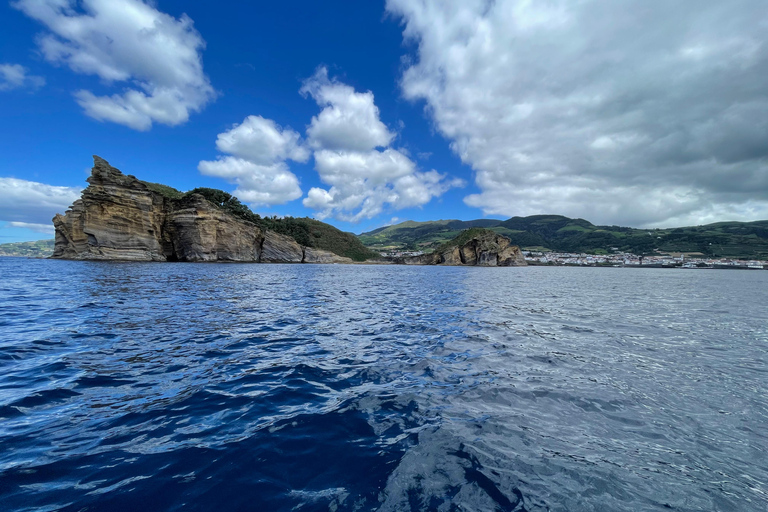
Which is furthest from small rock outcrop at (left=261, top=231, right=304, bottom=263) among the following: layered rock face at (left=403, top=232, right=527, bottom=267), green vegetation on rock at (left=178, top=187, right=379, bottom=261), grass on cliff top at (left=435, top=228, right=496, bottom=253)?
grass on cliff top at (left=435, top=228, right=496, bottom=253)

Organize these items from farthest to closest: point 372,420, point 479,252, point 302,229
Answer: point 479,252, point 302,229, point 372,420

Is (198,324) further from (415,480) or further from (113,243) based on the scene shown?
(113,243)

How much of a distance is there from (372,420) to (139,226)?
74.3m

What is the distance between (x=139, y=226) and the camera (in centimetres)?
6062

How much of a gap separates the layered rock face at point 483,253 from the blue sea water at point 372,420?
132 meters

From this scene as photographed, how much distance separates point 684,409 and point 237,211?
98523 millimetres

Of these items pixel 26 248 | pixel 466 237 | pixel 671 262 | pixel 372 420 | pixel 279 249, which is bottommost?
pixel 671 262

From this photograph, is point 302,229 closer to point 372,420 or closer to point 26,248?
point 372,420

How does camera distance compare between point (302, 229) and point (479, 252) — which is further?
point (479, 252)

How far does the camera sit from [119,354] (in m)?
8.31

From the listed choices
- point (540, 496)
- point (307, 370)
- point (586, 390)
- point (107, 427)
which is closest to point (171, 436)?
point (107, 427)

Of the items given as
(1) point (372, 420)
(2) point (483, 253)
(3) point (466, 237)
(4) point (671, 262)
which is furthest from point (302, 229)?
(4) point (671, 262)

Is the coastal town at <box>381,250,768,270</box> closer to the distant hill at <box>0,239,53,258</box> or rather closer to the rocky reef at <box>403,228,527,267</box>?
the rocky reef at <box>403,228,527,267</box>

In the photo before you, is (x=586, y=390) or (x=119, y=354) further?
(x=119, y=354)
